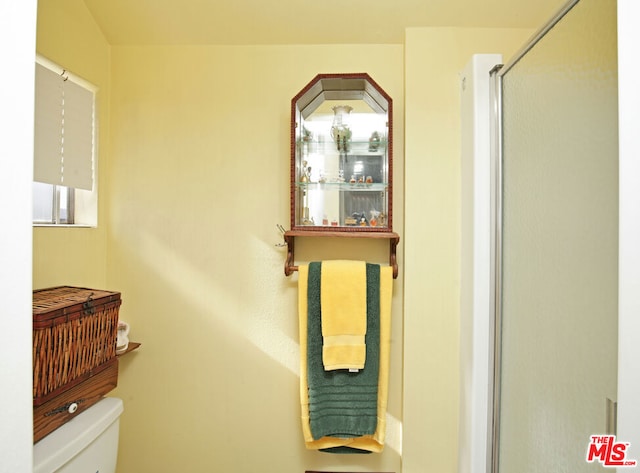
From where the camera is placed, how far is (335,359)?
4.64 ft

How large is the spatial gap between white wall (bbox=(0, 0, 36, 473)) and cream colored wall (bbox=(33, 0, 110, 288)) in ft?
2.73

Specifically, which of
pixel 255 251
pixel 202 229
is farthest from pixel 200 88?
pixel 255 251

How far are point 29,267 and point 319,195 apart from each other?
1.03m

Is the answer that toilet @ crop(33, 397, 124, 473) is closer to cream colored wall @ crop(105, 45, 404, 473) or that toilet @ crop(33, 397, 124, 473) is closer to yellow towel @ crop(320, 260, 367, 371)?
cream colored wall @ crop(105, 45, 404, 473)

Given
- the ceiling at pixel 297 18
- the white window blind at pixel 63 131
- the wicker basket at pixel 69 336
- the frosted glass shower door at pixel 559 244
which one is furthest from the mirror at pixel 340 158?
the white window blind at pixel 63 131

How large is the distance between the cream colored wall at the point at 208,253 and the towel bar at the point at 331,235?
0.08 metres

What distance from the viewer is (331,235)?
4.59 ft

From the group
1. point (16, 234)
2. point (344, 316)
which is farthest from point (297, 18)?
point (16, 234)

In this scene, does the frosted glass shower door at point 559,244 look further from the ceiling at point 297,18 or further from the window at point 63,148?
the window at point 63,148

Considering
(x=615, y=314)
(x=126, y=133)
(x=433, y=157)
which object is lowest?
(x=615, y=314)

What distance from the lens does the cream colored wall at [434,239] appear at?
146cm

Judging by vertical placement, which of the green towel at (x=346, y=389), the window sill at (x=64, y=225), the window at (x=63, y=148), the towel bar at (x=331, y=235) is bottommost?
the green towel at (x=346, y=389)

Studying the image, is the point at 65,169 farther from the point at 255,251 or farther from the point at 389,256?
the point at 389,256

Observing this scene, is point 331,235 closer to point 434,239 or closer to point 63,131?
point 434,239
